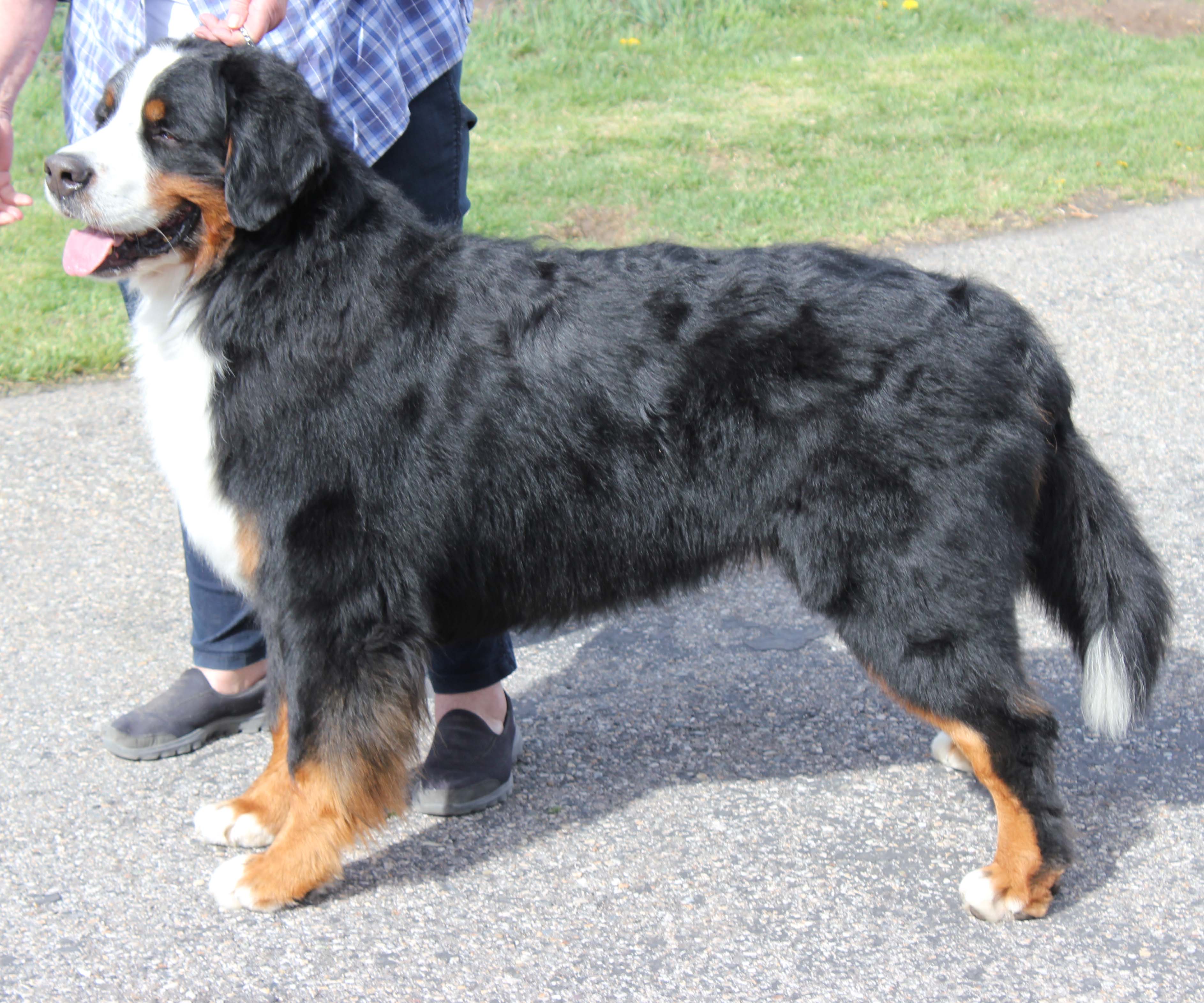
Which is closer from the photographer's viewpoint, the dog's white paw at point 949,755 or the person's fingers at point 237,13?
the person's fingers at point 237,13

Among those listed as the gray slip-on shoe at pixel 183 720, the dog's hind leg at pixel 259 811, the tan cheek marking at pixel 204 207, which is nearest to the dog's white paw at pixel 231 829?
the dog's hind leg at pixel 259 811

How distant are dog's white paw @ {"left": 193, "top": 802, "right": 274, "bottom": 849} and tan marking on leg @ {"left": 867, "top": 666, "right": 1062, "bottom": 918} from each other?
153 cm

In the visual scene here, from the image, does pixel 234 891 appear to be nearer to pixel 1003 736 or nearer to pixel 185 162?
pixel 185 162

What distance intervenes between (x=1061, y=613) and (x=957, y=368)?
2.45 ft

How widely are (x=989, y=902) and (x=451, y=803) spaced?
1322 millimetres

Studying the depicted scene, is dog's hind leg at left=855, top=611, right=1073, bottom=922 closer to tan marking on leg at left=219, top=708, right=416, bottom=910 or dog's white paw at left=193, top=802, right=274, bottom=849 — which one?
tan marking on leg at left=219, top=708, right=416, bottom=910

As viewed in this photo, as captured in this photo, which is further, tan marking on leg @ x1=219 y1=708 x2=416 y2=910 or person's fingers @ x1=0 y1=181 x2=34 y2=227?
person's fingers @ x1=0 y1=181 x2=34 y2=227

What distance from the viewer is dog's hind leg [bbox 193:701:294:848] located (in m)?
2.94

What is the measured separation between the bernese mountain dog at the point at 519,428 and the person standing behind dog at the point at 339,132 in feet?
1.14

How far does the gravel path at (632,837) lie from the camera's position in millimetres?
2561

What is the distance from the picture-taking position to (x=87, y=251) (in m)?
2.56

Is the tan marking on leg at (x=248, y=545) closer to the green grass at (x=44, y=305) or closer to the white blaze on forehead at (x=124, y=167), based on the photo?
the white blaze on forehead at (x=124, y=167)

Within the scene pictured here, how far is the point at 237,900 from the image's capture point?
8.95 ft

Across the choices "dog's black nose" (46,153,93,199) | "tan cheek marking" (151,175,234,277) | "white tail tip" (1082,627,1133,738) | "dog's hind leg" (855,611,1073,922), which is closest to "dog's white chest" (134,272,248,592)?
"tan cheek marking" (151,175,234,277)
